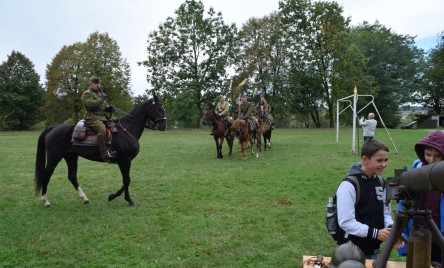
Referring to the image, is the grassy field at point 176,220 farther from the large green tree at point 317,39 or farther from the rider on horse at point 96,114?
the large green tree at point 317,39

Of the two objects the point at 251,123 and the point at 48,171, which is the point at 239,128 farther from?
the point at 48,171

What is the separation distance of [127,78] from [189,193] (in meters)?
45.5

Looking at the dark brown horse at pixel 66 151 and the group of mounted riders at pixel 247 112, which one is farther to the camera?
the group of mounted riders at pixel 247 112

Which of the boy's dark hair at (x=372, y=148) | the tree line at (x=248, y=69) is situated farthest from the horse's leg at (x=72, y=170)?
the tree line at (x=248, y=69)

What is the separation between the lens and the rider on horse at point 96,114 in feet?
25.4

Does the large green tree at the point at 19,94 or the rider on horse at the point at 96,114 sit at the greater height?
the large green tree at the point at 19,94

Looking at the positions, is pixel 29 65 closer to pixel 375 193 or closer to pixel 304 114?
pixel 304 114

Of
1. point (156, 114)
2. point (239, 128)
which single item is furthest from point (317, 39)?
point (156, 114)

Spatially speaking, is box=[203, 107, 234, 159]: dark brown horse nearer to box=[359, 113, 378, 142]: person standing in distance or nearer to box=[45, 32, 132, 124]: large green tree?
box=[359, 113, 378, 142]: person standing in distance

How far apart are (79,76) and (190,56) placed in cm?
1525

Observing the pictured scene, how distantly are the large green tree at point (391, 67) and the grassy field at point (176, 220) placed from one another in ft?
135

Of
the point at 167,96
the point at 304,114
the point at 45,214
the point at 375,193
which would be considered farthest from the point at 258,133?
the point at 304,114

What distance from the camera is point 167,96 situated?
46.2 meters

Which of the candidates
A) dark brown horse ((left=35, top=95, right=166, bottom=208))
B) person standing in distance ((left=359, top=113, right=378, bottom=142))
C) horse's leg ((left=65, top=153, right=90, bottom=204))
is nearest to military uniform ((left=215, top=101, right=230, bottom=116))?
person standing in distance ((left=359, top=113, right=378, bottom=142))
